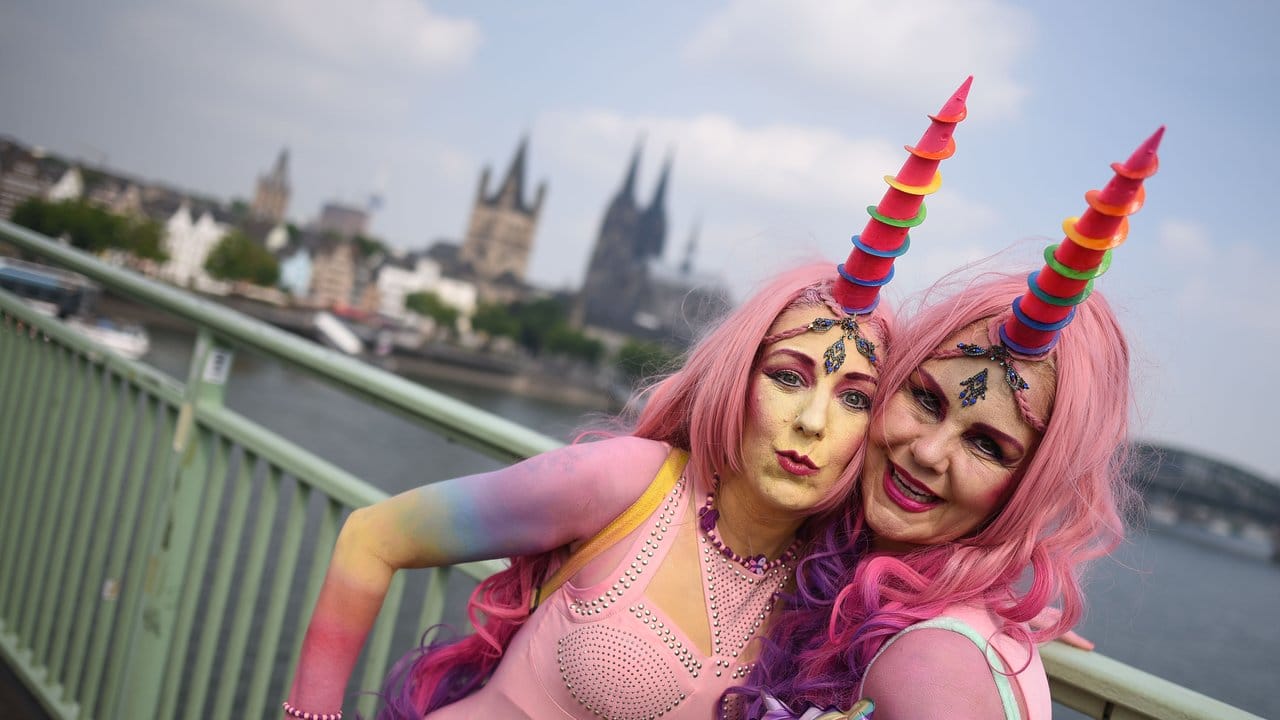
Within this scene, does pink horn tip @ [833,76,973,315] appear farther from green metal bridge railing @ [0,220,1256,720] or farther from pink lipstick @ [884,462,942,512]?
green metal bridge railing @ [0,220,1256,720]

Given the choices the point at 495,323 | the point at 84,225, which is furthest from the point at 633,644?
the point at 495,323

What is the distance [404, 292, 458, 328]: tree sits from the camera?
71250 millimetres

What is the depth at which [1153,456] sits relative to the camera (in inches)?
48.1

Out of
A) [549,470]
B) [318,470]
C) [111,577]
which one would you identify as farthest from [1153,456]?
[111,577]

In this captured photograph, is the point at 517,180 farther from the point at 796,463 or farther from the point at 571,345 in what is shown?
the point at 796,463

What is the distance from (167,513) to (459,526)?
107 cm

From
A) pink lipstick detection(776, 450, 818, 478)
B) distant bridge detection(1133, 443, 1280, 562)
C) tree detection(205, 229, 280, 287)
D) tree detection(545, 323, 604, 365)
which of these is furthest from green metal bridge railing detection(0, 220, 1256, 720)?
tree detection(545, 323, 604, 365)

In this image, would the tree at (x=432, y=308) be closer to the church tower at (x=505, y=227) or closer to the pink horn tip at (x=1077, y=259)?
the church tower at (x=505, y=227)

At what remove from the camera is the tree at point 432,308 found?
71250 millimetres

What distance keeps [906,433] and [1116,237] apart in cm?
34

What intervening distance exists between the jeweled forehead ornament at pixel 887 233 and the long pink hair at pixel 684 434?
26mm

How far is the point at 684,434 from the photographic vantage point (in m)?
1.42

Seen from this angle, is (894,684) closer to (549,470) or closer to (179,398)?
(549,470)

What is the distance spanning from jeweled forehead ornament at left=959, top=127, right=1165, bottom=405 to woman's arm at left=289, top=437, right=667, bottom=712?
1.52 feet
